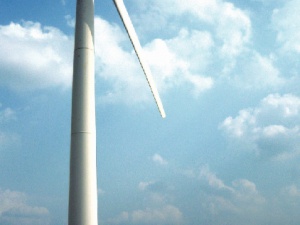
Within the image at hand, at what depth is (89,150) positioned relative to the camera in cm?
1205

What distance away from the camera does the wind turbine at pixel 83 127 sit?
11375 millimetres

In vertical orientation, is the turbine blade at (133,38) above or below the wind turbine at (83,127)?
above

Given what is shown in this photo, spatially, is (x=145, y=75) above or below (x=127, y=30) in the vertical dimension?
below

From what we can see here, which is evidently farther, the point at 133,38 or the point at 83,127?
the point at 133,38

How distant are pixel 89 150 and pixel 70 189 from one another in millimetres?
1619

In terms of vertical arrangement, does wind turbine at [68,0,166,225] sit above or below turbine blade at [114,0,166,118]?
below

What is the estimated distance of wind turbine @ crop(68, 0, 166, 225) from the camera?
11.4m

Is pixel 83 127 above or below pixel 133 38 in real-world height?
below

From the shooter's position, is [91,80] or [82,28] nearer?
[91,80]

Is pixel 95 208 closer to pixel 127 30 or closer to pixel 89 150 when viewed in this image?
pixel 89 150

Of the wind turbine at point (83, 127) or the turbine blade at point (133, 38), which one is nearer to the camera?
the wind turbine at point (83, 127)

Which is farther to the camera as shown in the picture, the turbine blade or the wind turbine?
the turbine blade

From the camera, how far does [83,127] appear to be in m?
12.3

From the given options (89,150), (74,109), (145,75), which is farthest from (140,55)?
(89,150)
